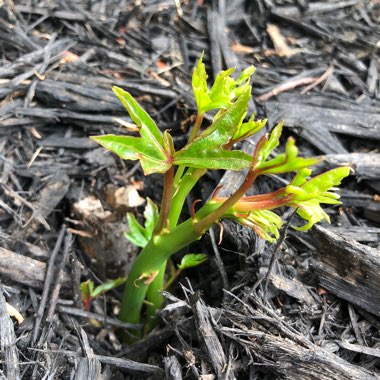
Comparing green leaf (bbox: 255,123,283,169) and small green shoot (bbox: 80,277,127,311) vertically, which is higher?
green leaf (bbox: 255,123,283,169)

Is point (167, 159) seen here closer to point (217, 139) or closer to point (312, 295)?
point (217, 139)

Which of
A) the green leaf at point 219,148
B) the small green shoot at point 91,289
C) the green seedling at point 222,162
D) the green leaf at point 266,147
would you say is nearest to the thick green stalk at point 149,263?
the green seedling at point 222,162

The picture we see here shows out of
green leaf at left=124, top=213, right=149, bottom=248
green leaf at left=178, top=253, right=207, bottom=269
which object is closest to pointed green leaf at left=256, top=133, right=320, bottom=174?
green leaf at left=178, top=253, right=207, bottom=269

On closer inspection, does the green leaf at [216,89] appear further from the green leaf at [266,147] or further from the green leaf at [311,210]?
the green leaf at [311,210]

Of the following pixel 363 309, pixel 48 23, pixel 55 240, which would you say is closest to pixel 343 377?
pixel 363 309

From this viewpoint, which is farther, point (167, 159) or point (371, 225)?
point (371, 225)

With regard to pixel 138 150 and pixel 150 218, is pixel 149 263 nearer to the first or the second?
pixel 150 218

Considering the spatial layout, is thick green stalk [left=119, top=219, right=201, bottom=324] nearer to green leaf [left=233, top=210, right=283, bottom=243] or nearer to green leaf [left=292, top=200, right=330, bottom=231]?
green leaf [left=233, top=210, right=283, bottom=243]
